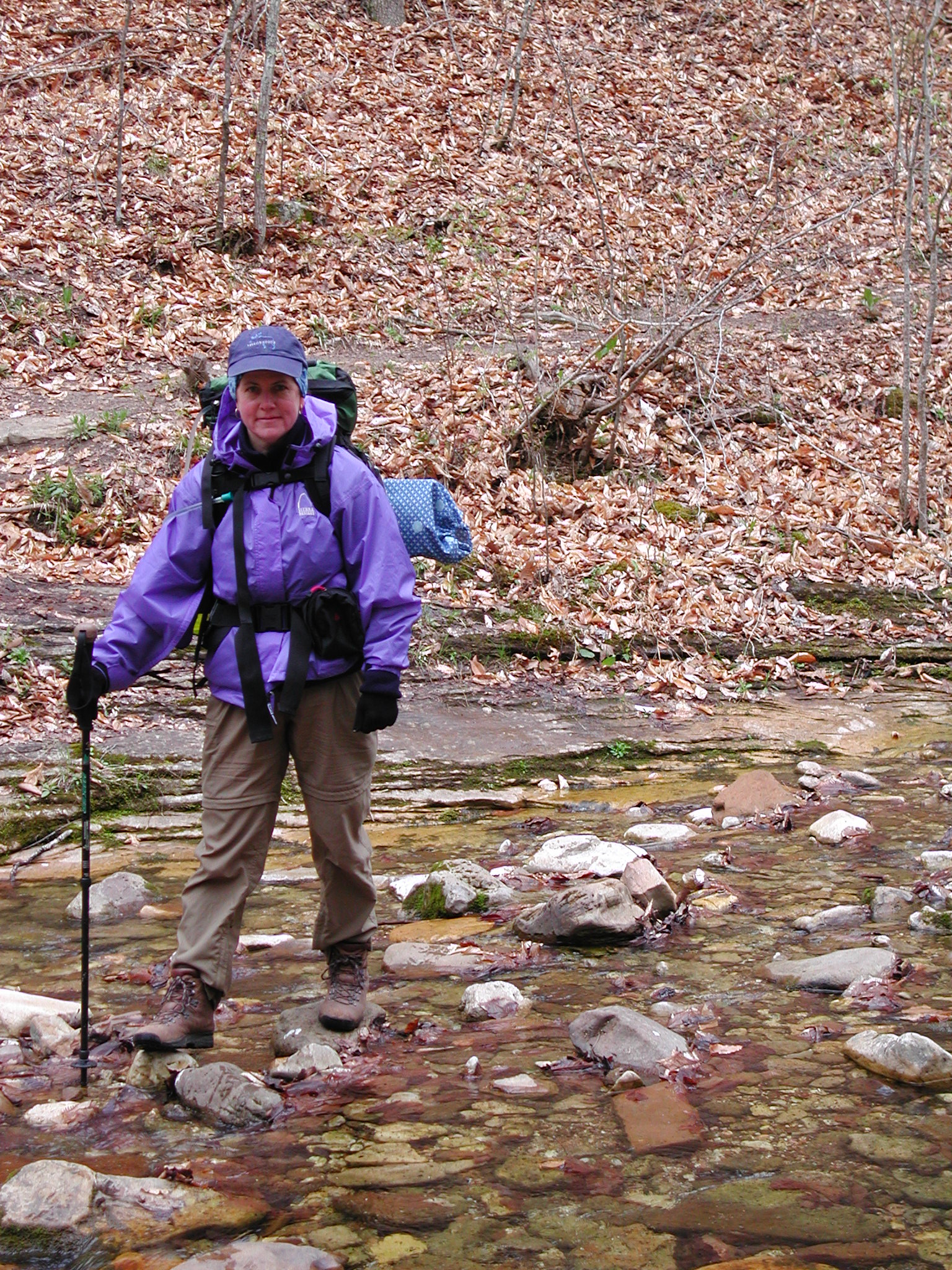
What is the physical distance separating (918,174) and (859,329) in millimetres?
4433

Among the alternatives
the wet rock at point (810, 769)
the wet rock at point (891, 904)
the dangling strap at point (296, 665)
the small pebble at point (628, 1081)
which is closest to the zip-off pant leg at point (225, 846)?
the dangling strap at point (296, 665)

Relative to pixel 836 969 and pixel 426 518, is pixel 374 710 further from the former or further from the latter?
pixel 836 969

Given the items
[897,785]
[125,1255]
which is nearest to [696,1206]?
[125,1255]

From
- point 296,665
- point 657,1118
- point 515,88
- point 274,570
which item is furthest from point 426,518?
point 515,88

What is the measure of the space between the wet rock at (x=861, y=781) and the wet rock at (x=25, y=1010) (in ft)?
14.7

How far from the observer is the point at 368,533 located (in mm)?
3666

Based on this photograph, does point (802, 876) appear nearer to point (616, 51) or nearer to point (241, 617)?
point (241, 617)

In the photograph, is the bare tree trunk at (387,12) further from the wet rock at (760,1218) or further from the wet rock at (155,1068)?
the wet rock at (760,1218)

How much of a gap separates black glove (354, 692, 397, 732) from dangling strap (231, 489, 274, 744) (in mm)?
272

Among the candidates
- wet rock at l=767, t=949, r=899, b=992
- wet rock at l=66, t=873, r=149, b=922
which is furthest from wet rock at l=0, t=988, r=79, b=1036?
wet rock at l=767, t=949, r=899, b=992

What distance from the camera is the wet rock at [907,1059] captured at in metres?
3.37

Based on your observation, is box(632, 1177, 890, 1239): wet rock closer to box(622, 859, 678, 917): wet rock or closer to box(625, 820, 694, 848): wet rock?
box(622, 859, 678, 917): wet rock

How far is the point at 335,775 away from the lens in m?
3.73

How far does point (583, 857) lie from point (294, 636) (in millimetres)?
2364
